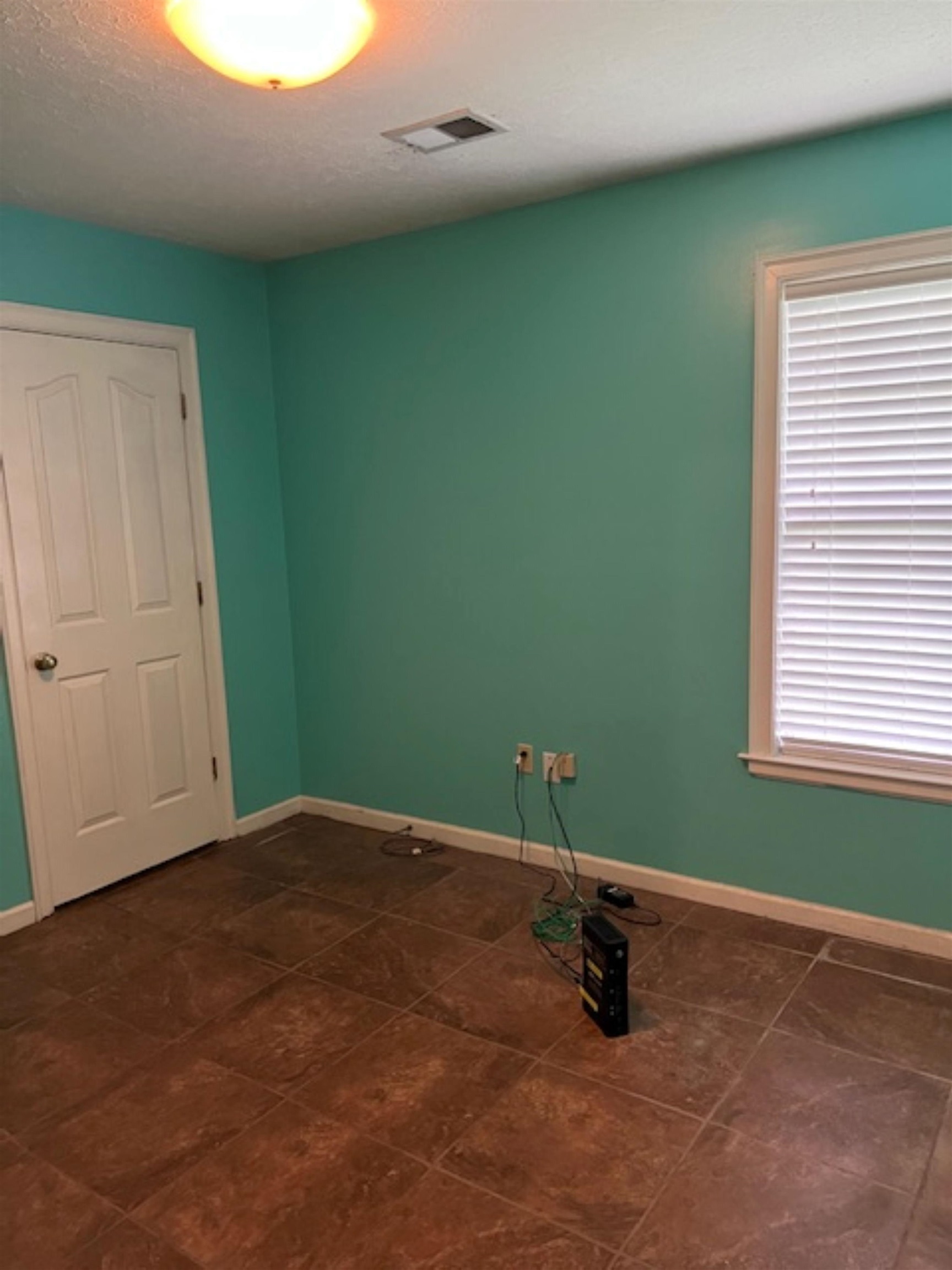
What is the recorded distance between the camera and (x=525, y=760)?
353 cm

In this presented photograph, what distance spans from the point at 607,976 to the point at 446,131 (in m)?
2.37

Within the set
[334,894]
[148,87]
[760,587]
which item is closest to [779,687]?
[760,587]

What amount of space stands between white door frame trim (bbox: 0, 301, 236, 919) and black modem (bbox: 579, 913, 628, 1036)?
2019 millimetres

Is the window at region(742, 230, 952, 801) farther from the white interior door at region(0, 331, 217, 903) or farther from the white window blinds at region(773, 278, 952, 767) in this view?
the white interior door at region(0, 331, 217, 903)

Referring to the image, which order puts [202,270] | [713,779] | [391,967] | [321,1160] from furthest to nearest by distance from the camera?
[202,270] < [713,779] < [391,967] < [321,1160]

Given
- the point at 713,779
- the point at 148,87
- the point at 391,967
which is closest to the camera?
the point at 148,87

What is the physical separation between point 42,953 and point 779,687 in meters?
2.63

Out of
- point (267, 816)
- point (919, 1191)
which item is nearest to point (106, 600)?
point (267, 816)

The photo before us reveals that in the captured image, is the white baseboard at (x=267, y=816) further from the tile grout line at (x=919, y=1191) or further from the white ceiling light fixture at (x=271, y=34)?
the white ceiling light fixture at (x=271, y=34)

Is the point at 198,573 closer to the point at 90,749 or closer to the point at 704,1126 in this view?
the point at 90,749

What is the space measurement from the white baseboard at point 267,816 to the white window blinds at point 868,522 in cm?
241

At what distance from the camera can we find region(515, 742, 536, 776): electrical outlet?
139 inches

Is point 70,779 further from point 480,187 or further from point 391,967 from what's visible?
Result: point 480,187

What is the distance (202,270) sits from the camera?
3.67 metres
